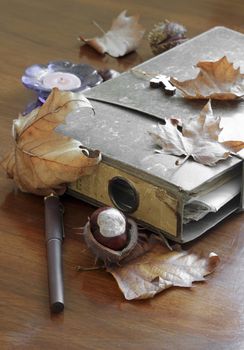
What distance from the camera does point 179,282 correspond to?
3.67 feet

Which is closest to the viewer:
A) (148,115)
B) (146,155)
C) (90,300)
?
(90,300)

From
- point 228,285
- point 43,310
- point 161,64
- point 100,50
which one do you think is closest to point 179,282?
point 228,285

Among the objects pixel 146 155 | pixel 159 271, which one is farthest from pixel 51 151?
pixel 159 271

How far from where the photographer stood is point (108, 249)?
3.72 ft

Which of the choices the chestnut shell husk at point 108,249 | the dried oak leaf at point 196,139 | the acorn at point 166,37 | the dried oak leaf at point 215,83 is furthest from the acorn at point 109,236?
the acorn at point 166,37

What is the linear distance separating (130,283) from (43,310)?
115 mm

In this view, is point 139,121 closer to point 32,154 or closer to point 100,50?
point 32,154

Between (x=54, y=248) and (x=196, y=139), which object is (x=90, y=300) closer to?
(x=54, y=248)

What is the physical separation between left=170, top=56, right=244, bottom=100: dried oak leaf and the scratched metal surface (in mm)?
13

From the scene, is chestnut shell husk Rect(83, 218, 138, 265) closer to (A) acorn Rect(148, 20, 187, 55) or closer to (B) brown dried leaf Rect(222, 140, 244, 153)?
(B) brown dried leaf Rect(222, 140, 244, 153)

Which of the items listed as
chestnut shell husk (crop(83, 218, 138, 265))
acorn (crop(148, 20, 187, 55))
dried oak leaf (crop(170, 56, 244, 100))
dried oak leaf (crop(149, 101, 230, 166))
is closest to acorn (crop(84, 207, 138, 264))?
chestnut shell husk (crop(83, 218, 138, 265))

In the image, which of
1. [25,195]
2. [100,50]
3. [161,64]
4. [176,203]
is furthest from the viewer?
[100,50]

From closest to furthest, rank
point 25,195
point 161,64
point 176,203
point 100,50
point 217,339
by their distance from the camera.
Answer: point 217,339
point 176,203
point 25,195
point 161,64
point 100,50

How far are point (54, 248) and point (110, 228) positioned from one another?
9 cm
